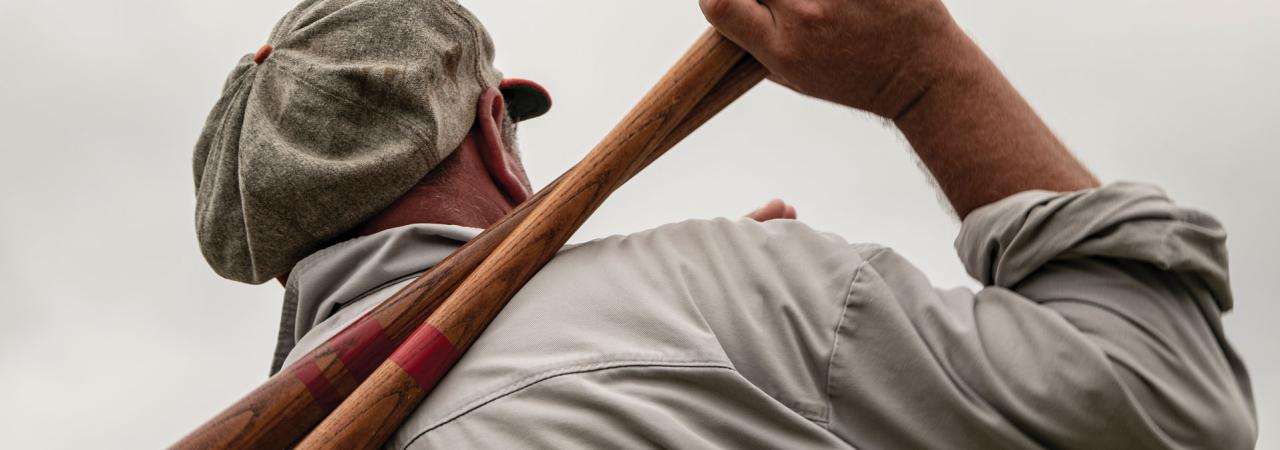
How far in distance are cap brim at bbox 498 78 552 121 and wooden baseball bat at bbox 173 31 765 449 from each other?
1.40 meters

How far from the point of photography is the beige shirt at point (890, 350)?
7.06 ft

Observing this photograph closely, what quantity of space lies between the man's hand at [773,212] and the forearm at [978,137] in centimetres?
71

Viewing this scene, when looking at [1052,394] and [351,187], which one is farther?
[351,187]

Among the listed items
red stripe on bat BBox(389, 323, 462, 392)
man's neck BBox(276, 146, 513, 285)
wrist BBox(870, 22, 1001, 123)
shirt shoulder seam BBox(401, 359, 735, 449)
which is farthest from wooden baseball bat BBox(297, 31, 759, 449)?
man's neck BBox(276, 146, 513, 285)

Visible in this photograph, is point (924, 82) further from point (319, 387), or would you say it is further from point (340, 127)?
point (340, 127)

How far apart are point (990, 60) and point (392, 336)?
1272 mm

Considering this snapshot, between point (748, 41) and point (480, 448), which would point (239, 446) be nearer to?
point (480, 448)

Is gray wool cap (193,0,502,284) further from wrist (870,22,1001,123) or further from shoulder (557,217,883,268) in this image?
wrist (870,22,1001,123)

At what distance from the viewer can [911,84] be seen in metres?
2.51

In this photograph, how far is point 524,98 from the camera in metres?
4.15

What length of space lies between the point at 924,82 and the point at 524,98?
1882 mm

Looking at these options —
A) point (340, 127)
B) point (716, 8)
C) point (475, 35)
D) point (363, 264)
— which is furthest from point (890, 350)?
point (475, 35)

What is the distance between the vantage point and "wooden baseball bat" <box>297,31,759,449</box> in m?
2.33

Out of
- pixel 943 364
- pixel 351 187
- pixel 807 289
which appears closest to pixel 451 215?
pixel 351 187
